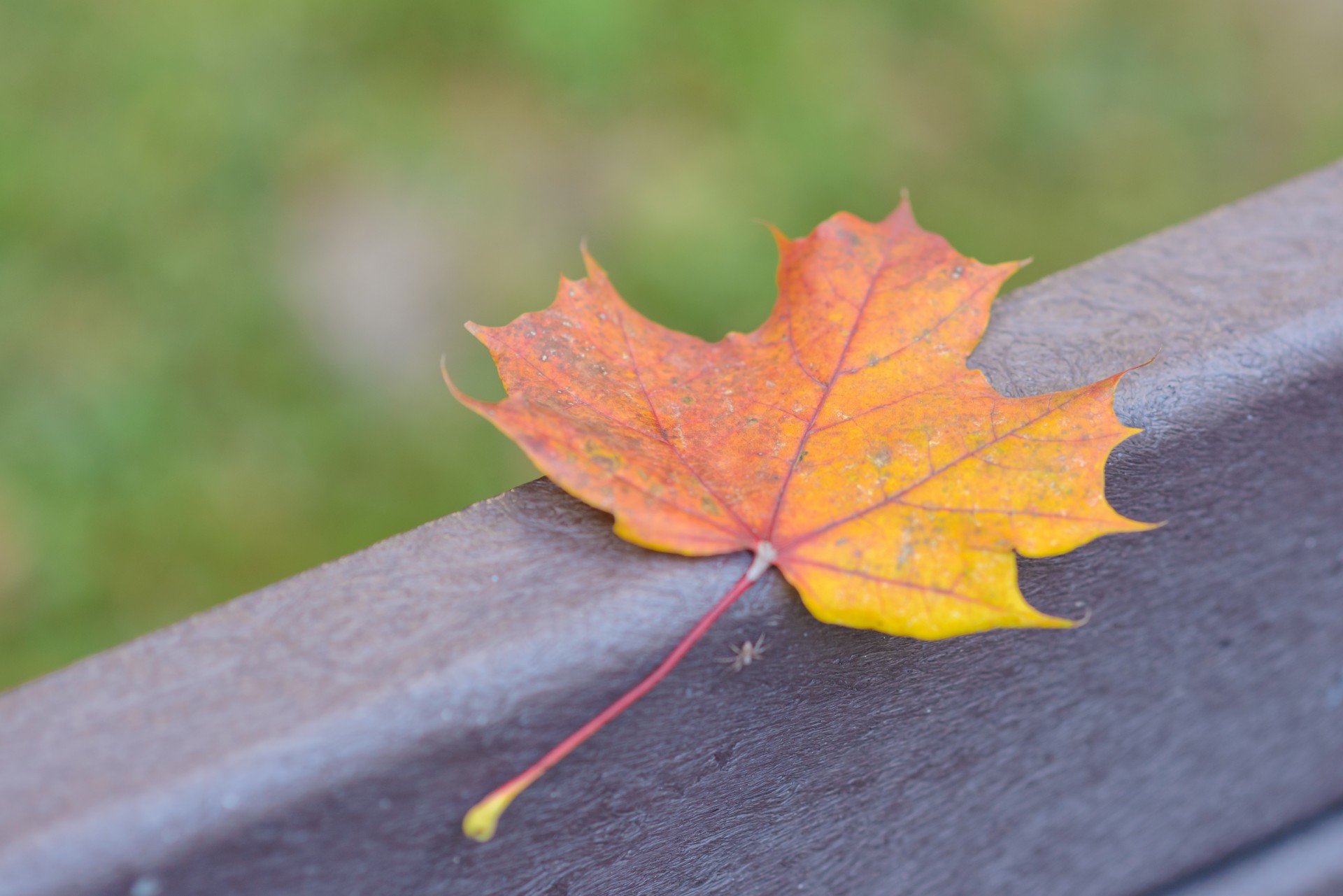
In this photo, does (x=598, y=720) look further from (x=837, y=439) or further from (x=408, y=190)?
(x=408, y=190)

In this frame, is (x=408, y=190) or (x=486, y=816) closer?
(x=486, y=816)

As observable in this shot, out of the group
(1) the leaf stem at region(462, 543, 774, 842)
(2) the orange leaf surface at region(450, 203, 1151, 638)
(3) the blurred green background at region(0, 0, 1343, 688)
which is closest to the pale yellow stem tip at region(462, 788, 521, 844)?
(1) the leaf stem at region(462, 543, 774, 842)

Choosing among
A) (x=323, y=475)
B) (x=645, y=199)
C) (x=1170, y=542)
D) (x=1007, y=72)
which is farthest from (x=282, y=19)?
(x=1170, y=542)

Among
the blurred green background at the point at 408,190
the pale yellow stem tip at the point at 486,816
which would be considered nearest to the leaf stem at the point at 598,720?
the pale yellow stem tip at the point at 486,816

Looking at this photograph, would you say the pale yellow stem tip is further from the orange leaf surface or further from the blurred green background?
the blurred green background

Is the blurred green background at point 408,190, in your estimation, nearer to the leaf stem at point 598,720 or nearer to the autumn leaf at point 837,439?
the autumn leaf at point 837,439

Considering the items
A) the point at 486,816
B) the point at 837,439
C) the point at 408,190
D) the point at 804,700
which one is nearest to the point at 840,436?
the point at 837,439

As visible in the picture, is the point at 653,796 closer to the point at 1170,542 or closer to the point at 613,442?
the point at 613,442
